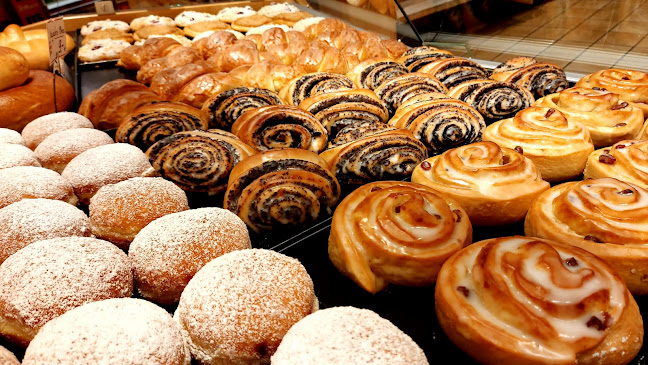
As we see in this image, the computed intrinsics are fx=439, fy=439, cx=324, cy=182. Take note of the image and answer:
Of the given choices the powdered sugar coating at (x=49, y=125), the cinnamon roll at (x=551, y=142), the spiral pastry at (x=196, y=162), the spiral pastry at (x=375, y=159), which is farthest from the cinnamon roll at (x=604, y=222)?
the powdered sugar coating at (x=49, y=125)

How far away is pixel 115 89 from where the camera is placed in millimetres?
3848

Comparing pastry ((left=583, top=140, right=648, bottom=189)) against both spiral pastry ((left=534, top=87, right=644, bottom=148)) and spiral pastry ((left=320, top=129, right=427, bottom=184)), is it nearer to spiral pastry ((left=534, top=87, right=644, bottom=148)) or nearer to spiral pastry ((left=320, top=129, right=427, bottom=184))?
spiral pastry ((left=534, top=87, right=644, bottom=148))

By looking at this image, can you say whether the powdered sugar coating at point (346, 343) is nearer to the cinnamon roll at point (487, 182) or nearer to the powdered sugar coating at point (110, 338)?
the powdered sugar coating at point (110, 338)

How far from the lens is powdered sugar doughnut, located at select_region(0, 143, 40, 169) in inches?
117

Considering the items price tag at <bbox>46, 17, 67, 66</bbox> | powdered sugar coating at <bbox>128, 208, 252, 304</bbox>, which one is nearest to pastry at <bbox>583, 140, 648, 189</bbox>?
powdered sugar coating at <bbox>128, 208, 252, 304</bbox>

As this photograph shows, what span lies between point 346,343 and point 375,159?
5.02 feet

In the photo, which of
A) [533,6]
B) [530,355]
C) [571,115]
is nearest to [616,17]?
[533,6]

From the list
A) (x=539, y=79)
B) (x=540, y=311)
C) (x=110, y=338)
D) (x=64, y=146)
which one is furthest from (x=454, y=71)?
(x=110, y=338)

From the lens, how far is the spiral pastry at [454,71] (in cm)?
397

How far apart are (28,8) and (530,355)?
386 inches

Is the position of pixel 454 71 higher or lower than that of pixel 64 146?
higher

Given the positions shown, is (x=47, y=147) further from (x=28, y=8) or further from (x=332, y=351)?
(x=28, y=8)

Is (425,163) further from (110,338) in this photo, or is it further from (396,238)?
(110,338)

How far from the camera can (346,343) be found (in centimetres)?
139
